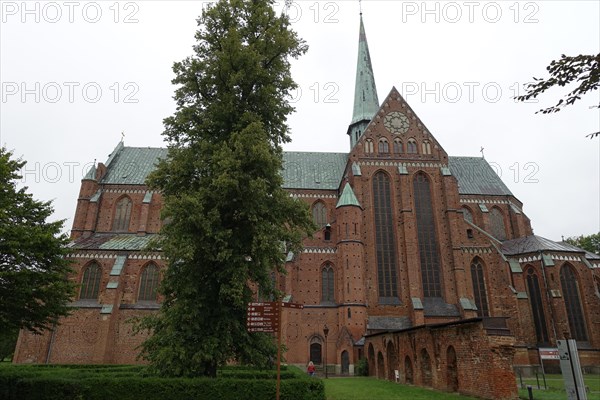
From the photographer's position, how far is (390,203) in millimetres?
37625

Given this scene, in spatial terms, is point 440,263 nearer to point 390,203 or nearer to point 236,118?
point 390,203

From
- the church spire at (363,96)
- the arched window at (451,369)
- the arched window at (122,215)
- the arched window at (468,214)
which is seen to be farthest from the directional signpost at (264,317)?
the church spire at (363,96)

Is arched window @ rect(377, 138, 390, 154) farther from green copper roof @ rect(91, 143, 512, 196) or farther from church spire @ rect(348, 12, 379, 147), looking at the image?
church spire @ rect(348, 12, 379, 147)

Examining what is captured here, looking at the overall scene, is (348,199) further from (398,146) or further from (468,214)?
(468,214)

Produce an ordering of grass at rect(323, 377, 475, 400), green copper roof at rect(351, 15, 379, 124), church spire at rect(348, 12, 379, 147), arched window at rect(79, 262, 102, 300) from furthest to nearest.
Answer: green copper roof at rect(351, 15, 379, 124) < church spire at rect(348, 12, 379, 147) < arched window at rect(79, 262, 102, 300) < grass at rect(323, 377, 475, 400)

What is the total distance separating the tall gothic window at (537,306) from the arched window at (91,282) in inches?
1435

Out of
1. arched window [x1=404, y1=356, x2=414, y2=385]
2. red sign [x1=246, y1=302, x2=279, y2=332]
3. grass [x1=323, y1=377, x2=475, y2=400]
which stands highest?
red sign [x1=246, y1=302, x2=279, y2=332]

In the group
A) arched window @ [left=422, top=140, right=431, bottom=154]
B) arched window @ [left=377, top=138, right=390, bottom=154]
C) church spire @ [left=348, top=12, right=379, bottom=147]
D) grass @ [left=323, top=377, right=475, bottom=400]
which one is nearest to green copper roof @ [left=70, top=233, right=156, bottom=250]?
grass @ [left=323, top=377, right=475, bottom=400]

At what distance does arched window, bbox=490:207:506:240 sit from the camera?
4234cm

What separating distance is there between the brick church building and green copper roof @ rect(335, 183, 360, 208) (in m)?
0.10

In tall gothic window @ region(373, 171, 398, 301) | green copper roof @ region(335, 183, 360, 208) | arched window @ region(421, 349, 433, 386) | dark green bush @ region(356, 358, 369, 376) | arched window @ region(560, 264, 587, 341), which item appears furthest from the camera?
green copper roof @ region(335, 183, 360, 208)

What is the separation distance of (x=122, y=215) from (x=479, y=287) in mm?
35618

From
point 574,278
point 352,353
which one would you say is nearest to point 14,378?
point 352,353

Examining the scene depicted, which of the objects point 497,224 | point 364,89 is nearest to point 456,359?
point 497,224
